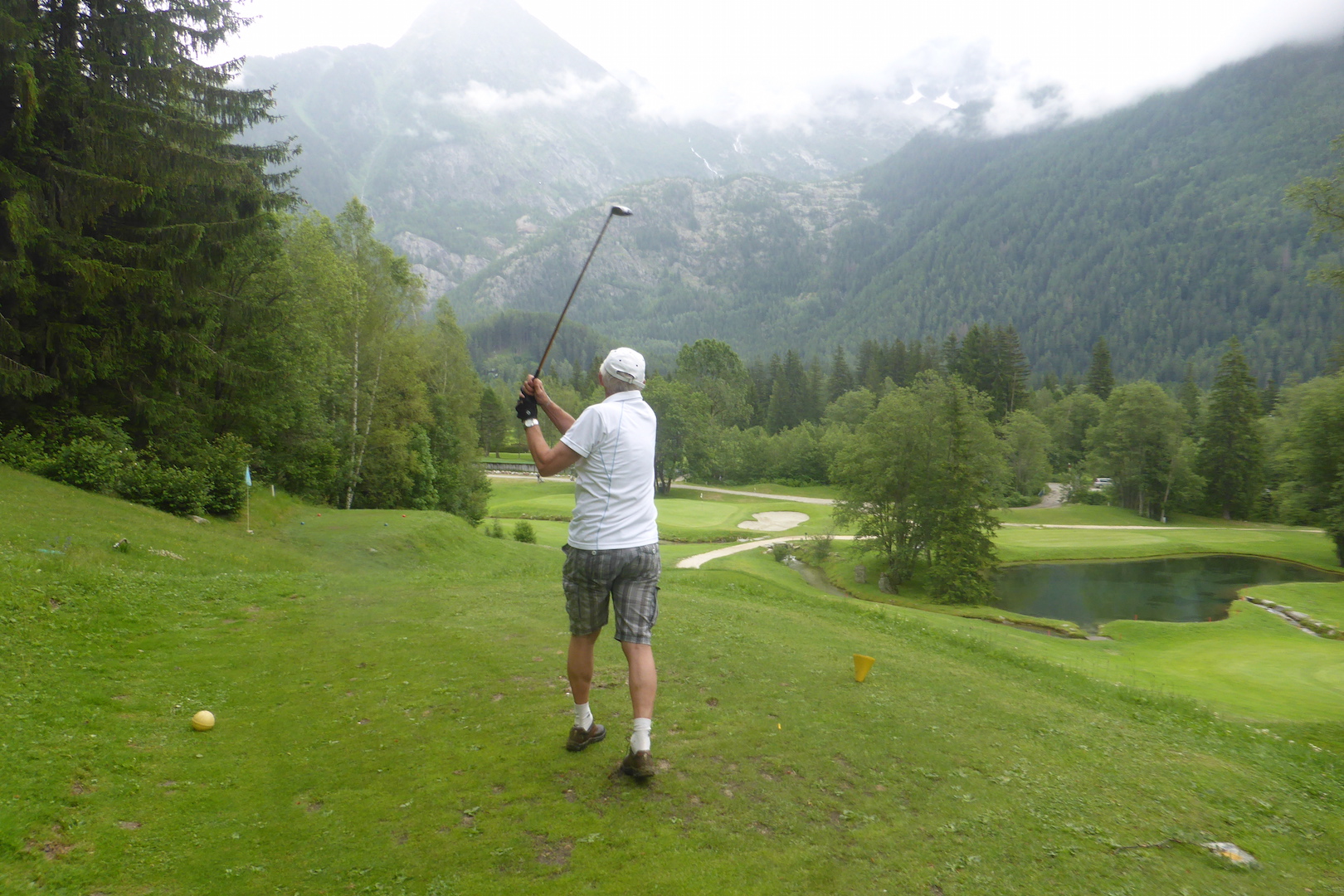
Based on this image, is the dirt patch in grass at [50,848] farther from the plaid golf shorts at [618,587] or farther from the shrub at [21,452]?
the shrub at [21,452]

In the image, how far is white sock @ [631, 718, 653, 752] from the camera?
16.8ft

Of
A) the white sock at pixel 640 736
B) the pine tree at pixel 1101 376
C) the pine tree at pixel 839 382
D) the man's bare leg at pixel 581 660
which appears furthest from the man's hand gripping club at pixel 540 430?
the pine tree at pixel 839 382

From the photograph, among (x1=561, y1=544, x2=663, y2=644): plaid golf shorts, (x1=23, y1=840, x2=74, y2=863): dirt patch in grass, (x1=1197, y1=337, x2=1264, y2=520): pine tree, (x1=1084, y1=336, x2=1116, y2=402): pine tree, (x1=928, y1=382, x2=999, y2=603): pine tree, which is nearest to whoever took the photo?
(x1=23, y1=840, x2=74, y2=863): dirt patch in grass

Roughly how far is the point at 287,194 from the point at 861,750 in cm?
2845

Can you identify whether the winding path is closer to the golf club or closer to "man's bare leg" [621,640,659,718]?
the golf club

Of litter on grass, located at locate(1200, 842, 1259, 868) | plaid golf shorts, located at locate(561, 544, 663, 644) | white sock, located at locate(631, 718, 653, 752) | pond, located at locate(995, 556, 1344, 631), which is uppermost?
plaid golf shorts, located at locate(561, 544, 663, 644)

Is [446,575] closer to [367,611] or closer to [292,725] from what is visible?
[367,611]

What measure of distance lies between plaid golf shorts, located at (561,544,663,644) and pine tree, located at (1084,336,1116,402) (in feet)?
387

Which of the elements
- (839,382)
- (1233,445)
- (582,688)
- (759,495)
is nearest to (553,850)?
(582,688)

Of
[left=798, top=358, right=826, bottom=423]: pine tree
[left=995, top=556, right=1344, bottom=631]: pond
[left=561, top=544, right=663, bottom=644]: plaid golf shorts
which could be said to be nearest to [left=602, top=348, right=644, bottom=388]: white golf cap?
[left=561, top=544, right=663, bottom=644]: plaid golf shorts

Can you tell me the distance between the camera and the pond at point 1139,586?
36125 mm

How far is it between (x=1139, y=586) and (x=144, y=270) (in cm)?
4947

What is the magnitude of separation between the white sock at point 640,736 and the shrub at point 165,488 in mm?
17805

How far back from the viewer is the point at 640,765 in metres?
5.10
